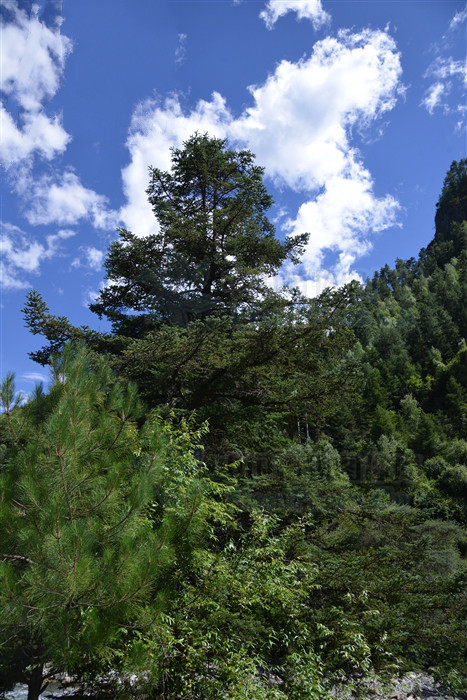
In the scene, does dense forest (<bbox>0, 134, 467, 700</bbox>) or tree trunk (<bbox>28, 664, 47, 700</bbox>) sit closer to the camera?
dense forest (<bbox>0, 134, 467, 700</bbox>)

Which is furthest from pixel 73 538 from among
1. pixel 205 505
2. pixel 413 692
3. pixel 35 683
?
pixel 413 692

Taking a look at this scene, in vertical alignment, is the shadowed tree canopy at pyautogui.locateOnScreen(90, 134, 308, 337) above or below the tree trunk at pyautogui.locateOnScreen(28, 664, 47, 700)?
above

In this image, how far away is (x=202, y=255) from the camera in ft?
38.4

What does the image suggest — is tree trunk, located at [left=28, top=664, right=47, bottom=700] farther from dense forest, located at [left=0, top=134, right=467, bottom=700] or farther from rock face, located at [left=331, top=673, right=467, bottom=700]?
rock face, located at [left=331, top=673, right=467, bottom=700]

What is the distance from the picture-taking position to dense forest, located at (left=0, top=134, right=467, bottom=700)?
3635 millimetres

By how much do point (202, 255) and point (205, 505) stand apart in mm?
8179

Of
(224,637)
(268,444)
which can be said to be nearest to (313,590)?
(224,637)

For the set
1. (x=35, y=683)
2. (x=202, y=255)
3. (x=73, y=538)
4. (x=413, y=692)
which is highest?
(x=202, y=255)

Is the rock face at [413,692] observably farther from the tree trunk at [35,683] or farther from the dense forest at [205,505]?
the tree trunk at [35,683]

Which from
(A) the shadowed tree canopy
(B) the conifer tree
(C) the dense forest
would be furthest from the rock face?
(A) the shadowed tree canopy

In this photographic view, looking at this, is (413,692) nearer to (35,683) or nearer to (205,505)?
(205,505)

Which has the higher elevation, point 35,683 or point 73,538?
point 73,538

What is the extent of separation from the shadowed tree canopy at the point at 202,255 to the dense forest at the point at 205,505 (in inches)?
2.3

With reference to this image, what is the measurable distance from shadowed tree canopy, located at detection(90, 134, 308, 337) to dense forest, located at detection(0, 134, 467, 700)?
6 centimetres
